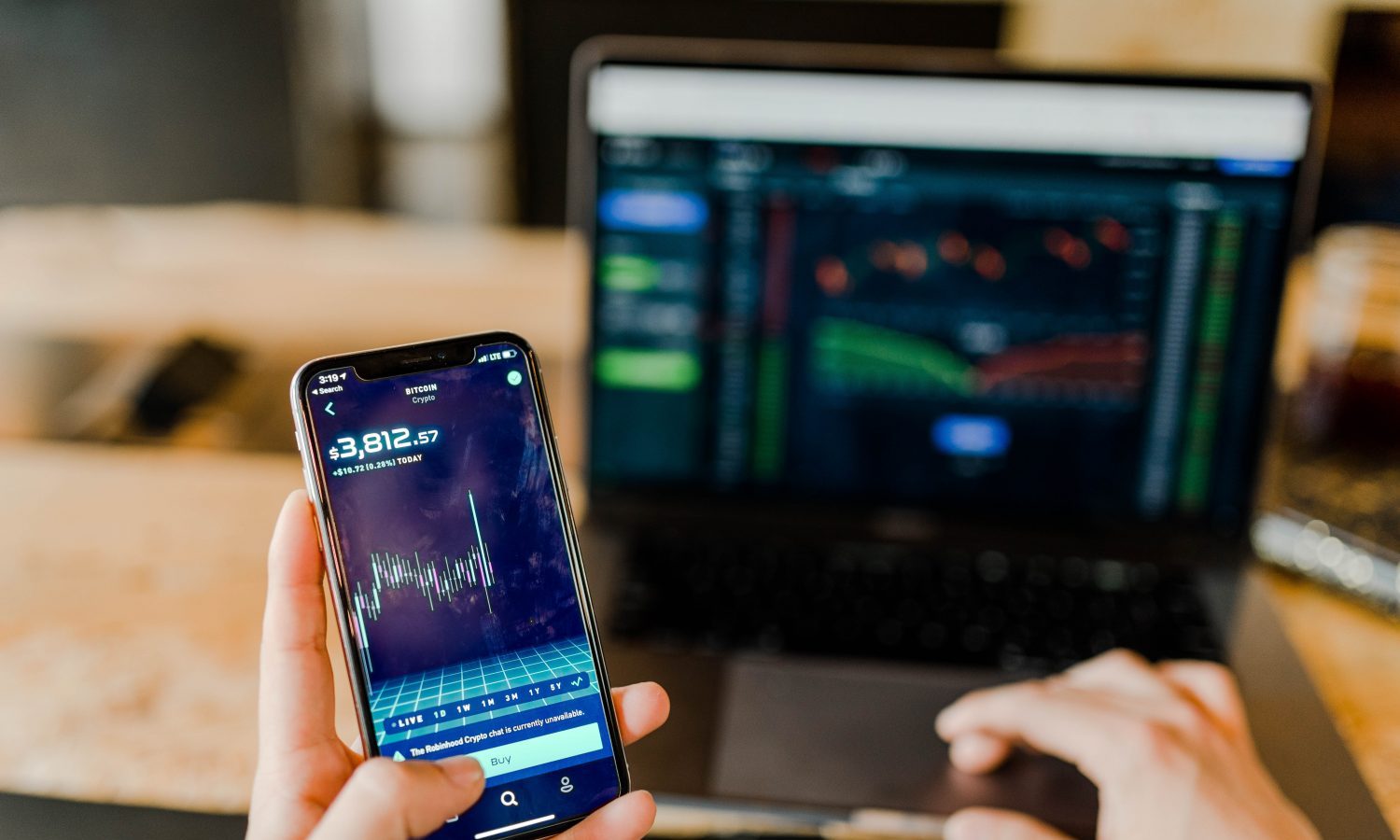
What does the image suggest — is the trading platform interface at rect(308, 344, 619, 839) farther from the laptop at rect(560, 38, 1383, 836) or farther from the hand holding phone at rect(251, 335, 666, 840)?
the laptop at rect(560, 38, 1383, 836)

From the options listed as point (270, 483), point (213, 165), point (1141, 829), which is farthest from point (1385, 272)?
point (213, 165)

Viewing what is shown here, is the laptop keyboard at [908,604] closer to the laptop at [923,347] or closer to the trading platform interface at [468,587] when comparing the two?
the laptop at [923,347]

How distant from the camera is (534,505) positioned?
0.45m

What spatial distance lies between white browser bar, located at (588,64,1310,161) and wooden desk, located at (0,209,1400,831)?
0.61ft

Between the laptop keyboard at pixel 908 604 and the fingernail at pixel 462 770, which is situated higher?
the fingernail at pixel 462 770

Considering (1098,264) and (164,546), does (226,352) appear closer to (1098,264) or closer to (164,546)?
(164,546)

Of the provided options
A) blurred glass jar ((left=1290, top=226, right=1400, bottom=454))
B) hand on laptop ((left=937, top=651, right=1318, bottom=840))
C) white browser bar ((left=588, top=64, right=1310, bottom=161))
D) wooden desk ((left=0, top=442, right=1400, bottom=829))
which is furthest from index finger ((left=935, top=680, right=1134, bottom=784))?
blurred glass jar ((left=1290, top=226, right=1400, bottom=454))

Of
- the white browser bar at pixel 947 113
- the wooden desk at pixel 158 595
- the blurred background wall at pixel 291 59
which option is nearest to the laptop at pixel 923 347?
the white browser bar at pixel 947 113

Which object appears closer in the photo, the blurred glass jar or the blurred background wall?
the blurred glass jar

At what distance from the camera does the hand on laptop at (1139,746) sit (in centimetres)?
48

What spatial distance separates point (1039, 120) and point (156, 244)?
1.18 m

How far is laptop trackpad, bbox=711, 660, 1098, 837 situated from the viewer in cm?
52

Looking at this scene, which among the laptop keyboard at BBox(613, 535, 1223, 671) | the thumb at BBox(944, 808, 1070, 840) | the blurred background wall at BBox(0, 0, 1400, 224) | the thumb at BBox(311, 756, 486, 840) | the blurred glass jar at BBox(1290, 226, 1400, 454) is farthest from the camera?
the blurred background wall at BBox(0, 0, 1400, 224)

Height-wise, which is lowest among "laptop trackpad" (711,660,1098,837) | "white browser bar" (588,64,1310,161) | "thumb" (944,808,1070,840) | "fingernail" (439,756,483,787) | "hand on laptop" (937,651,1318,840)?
"laptop trackpad" (711,660,1098,837)
